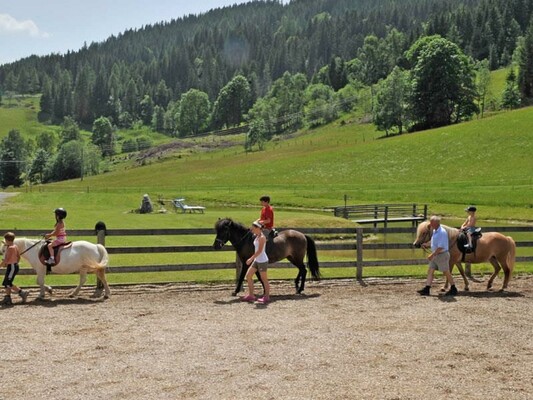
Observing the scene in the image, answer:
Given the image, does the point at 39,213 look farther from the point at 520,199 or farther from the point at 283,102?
the point at 283,102

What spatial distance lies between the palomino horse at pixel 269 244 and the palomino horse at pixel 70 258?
309cm

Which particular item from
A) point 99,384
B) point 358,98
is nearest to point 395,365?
point 99,384

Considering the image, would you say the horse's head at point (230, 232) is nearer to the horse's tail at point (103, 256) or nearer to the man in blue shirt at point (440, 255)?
the horse's tail at point (103, 256)

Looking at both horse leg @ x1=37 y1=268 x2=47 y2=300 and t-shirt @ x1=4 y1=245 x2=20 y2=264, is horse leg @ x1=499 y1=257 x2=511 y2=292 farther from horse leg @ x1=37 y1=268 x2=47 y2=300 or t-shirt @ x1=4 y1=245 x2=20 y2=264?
Answer: t-shirt @ x1=4 y1=245 x2=20 y2=264

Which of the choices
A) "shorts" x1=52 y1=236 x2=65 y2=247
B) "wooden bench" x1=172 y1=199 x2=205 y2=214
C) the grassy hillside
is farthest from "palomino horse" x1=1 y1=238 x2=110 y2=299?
the grassy hillside

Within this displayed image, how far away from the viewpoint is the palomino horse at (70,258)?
48.0ft

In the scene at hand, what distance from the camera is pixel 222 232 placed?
1534 cm

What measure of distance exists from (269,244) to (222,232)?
1.38 metres

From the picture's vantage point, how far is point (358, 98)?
17325cm

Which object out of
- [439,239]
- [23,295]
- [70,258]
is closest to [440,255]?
[439,239]

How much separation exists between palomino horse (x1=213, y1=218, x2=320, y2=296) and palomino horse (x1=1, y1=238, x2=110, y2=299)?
3.09 m

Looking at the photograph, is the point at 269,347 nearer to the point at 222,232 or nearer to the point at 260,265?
the point at 260,265

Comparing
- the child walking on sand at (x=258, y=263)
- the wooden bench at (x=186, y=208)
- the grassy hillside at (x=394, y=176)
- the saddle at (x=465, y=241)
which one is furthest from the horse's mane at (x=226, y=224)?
the grassy hillside at (x=394, y=176)

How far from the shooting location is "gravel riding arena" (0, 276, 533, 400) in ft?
27.9
